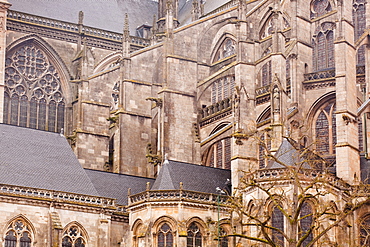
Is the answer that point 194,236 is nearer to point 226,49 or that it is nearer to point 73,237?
point 73,237

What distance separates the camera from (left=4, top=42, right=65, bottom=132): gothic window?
6575cm

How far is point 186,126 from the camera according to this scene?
2248 inches

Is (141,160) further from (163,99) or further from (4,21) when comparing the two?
(4,21)

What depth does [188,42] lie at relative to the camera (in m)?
59.2

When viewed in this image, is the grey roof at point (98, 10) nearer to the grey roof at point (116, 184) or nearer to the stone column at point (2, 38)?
the stone column at point (2, 38)

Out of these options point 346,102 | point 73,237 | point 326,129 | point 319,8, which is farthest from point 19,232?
point 319,8

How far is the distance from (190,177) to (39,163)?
784 centimetres

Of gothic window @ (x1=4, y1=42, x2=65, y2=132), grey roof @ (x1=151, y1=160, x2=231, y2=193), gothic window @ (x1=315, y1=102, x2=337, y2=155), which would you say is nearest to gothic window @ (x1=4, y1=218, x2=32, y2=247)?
grey roof @ (x1=151, y1=160, x2=231, y2=193)

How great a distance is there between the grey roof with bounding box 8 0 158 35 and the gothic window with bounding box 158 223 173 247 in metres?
26.2

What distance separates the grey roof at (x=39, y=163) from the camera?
50.4 m

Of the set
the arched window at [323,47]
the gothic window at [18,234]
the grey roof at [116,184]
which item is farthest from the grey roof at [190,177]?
the arched window at [323,47]

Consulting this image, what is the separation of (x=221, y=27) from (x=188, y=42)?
452 centimetres

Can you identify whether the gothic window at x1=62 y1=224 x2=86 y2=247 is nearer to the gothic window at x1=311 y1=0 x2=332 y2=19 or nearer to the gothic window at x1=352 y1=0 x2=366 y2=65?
the gothic window at x1=311 y1=0 x2=332 y2=19

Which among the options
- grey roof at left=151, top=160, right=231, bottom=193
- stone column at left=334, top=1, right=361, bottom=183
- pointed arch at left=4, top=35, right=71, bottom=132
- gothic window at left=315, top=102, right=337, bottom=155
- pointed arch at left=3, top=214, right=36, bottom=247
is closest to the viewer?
pointed arch at left=3, top=214, right=36, bottom=247
